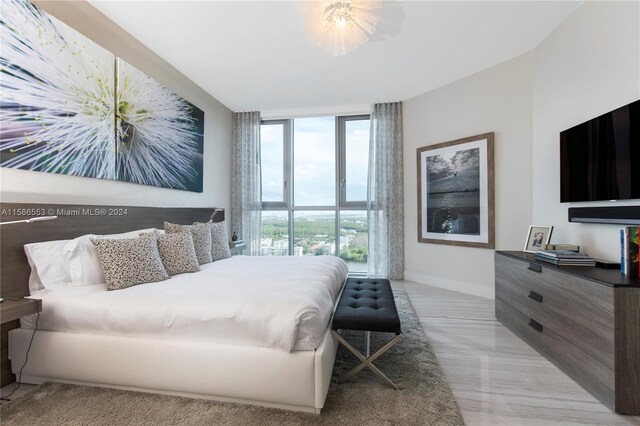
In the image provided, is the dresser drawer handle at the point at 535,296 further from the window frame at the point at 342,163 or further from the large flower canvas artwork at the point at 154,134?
the large flower canvas artwork at the point at 154,134

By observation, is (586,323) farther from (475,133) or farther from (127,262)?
(127,262)

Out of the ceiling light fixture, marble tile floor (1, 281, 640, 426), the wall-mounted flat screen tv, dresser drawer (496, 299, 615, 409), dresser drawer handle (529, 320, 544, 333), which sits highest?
the ceiling light fixture

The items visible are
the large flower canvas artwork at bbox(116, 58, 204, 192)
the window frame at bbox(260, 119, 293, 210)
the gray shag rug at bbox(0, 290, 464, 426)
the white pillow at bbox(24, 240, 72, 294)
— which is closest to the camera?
the gray shag rug at bbox(0, 290, 464, 426)

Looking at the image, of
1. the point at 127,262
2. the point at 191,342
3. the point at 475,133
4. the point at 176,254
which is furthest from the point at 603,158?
the point at 127,262

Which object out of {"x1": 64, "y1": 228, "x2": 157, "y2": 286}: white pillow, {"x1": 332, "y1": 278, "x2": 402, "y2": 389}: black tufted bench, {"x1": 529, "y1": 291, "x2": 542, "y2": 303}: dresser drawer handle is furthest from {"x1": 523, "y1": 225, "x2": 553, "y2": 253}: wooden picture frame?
{"x1": 64, "y1": 228, "x2": 157, "y2": 286}: white pillow

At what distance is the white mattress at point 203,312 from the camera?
1537 mm

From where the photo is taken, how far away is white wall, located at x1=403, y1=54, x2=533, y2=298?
10.8 ft

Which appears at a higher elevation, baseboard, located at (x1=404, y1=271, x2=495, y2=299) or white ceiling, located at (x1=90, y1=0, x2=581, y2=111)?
white ceiling, located at (x1=90, y1=0, x2=581, y2=111)

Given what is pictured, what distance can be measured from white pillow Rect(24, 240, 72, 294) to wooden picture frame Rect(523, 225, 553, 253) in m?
3.82

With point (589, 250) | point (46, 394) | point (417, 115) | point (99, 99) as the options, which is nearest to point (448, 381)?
point (589, 250)

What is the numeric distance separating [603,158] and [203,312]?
2.97 m

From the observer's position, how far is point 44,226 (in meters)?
1.96

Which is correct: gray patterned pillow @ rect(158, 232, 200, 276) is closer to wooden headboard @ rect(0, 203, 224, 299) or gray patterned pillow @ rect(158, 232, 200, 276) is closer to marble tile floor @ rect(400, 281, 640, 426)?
wooden headboard @ rect(0, 203, 224, 299)

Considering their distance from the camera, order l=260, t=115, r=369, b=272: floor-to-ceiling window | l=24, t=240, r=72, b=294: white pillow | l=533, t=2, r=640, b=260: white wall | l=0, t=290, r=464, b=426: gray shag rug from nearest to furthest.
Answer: l=0, t=290, r=464, b=426: gray shag rug
l=24, t=240, r=72, b=294: white pillow
l=533, t=2, r=640, b=260: white wall
l=260, t=115, r=369, b=272: floor-to-ceiling window
